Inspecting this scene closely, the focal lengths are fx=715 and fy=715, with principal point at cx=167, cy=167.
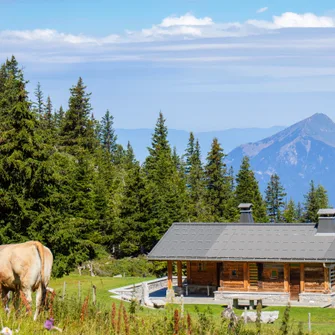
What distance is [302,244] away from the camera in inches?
1587

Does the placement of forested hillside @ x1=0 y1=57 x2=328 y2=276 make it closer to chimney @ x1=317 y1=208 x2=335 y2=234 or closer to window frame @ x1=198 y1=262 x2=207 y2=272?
window frame @ x1=198 y1=262 x2=207 y2=272

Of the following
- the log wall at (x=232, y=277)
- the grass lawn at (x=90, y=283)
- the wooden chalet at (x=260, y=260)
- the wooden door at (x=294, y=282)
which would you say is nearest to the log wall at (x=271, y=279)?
the wooden chalet at (x=260, y=260)

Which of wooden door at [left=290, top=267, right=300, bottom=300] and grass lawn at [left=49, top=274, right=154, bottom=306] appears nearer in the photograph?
grass lawn at [left=49, top=274, right=154, bottom=306]

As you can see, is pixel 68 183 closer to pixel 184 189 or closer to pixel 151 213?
pixel 151 213

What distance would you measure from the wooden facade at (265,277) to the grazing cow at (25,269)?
91.5 feet

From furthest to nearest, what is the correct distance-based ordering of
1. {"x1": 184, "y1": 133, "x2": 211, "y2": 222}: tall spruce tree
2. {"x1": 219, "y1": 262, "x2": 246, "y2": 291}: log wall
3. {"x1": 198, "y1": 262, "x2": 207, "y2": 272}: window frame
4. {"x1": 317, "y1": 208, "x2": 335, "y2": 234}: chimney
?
{"x1": 184, "y1": 133, "x2": 211, "y2": 222}: tall spruce tree
{"x1": 198, "y1": 262, "x2": 207, "y2": 272}: window frame
{"x1": 317, "y1": 208, "x2": 335, "y2": 234}: chimney
{"x1": 219, "y1": 262, "x2": 246, "y2": 291}: log wall

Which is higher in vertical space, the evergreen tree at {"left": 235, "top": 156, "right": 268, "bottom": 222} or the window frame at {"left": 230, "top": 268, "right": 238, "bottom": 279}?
the evergreen tree at {"left": 235, "top": 156, "right": 268, "bottom": 222}

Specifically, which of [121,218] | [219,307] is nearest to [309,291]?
[219,307]

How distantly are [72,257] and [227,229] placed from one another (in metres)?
9.87

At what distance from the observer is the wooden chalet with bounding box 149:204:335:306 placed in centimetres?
3891

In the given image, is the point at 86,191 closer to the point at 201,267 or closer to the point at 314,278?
the point at 201,267

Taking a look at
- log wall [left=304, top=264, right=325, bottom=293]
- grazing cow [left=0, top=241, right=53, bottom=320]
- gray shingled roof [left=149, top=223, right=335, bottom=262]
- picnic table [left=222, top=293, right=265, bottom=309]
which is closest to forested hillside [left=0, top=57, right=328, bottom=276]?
gray shingled roof [left=149, top=223, right=335, bottom=262]

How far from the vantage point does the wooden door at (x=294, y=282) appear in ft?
130

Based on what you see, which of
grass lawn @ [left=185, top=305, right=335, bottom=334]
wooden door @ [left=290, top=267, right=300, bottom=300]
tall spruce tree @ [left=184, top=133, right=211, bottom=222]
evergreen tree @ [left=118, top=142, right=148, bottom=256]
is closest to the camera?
grass lawn @ [left=185, top=305, right=335, bottom=334]
